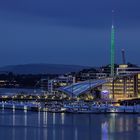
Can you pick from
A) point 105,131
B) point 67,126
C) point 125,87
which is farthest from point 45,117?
point 125,87

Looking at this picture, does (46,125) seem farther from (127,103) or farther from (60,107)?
(127,103)

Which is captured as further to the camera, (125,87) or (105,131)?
(125,87)

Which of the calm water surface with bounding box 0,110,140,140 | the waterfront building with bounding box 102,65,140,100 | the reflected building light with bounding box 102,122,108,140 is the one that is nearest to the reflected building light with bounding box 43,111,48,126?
the calm water surface with bounding box 0,110,140,140

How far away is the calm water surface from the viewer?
31.5m

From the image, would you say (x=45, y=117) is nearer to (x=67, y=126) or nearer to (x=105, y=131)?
(x=67, y=126)

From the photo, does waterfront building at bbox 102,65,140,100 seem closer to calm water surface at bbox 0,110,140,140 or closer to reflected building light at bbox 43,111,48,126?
reflected building light at bbox 43,111,48,126

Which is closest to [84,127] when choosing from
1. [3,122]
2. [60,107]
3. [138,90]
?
[3,122]

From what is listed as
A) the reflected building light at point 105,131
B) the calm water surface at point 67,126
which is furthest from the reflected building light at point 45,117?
the reflected building light at point 105,131

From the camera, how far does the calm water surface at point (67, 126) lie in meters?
31.5

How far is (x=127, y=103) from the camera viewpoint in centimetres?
4769

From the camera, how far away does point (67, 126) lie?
35.6 metres

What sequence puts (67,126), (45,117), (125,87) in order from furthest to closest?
(125,87) < (45,117) < (67,126)

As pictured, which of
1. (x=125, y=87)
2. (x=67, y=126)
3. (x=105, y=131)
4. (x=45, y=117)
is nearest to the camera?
(x=105, y=131)

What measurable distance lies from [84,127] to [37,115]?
7.27m
